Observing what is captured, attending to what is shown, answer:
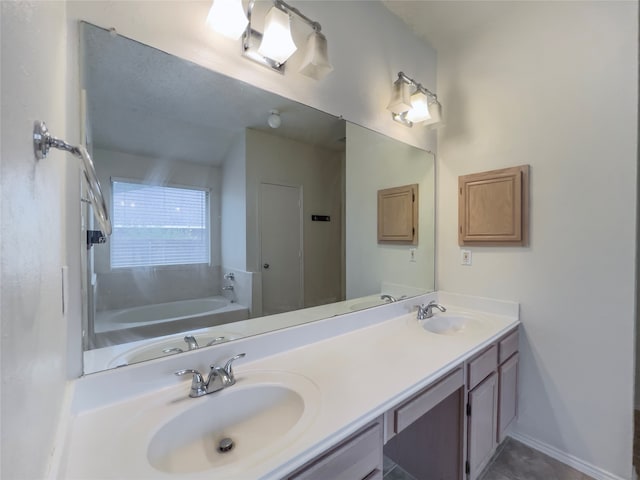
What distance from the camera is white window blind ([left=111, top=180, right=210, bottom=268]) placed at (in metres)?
1.03

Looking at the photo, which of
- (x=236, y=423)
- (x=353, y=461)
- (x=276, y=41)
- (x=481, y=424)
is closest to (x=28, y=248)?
(x=236, y=423)

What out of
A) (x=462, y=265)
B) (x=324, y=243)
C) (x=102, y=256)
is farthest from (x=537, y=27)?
(x=102, y=256)

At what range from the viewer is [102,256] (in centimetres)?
98

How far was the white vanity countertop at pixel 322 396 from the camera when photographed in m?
0.64

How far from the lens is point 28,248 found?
0.45 meters

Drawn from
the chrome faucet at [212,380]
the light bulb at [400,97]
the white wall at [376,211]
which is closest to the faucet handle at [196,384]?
the chrome faucet at [212,380]

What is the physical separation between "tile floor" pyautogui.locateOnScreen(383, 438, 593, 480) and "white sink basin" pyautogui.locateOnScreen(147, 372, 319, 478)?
1086 millimetres

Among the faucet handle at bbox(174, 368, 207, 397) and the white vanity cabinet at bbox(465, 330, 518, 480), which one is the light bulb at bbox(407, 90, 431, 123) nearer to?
the white vanity cabinet at bbox(465, 330, 518, 480)

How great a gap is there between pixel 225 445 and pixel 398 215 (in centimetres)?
166

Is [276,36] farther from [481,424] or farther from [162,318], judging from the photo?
[481,424]

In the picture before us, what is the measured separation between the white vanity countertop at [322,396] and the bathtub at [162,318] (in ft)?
0.67

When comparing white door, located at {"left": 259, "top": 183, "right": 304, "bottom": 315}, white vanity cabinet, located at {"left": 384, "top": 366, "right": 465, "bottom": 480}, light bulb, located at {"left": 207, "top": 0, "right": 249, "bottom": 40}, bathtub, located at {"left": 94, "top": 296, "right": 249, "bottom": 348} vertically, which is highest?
light bulb, located at {"left": 207, "top": 0, "right": 249, "bottom": 40}

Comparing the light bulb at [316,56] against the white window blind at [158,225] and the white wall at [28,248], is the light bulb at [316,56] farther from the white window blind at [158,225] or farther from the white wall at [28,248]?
the white wall at [28,248]

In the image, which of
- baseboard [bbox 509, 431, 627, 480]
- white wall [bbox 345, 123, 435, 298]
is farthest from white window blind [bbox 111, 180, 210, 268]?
baseboard [bbox 509, 431, 627, 480]
